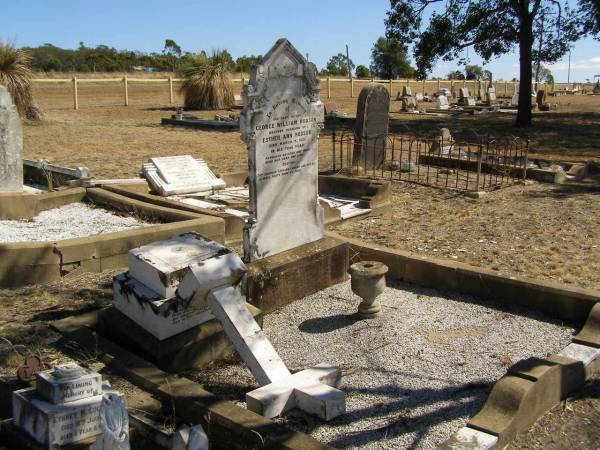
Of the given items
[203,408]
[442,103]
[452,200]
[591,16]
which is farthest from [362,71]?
[203,408]

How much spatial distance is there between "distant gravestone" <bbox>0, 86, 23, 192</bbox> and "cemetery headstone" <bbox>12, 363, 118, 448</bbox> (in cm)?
672

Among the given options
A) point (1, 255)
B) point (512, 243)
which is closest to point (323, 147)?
point (512, 243)

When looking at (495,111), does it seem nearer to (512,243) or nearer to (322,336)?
(512,243)

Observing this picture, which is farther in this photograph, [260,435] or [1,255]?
[1,255]

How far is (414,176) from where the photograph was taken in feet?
41.9

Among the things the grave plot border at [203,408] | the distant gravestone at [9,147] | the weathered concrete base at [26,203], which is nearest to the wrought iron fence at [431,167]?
the weathered concrete base at [26,203]

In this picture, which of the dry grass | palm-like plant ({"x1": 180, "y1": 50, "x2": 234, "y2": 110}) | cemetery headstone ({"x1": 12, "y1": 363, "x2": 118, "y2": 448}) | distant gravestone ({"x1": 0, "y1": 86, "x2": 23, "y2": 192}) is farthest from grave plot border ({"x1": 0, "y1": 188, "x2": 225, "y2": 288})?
palm-like plant ({"x1": 180, "y1": 50, "x2": 234, "y2": 110})

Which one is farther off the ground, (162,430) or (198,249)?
(198,249)

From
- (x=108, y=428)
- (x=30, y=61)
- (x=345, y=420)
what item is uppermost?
(x=30, y=61)

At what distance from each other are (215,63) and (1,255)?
77.6 feet

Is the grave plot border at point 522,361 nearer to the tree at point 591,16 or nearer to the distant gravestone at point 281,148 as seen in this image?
the distant gravestone at point 281,148

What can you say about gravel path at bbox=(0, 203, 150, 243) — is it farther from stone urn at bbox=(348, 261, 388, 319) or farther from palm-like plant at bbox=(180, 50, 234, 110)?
palm-like plant at bbox=(180, 50, 234, 110)

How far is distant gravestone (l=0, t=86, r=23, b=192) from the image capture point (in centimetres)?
951

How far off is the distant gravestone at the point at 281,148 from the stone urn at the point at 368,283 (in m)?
0.92
